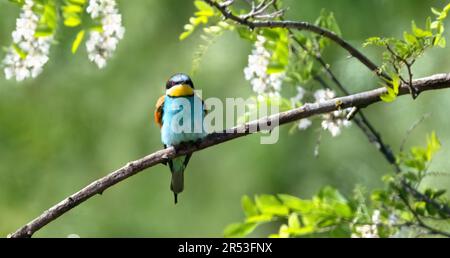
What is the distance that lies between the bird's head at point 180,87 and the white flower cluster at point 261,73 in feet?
2.02

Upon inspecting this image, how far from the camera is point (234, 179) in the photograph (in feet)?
17.6

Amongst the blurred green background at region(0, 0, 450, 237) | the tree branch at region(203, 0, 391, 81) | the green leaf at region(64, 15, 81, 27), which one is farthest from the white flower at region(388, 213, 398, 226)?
the green leaf at region(64, 15, 81, 27)

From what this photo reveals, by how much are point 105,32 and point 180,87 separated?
4.57 ft

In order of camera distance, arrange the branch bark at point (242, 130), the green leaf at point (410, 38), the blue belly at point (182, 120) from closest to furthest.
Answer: the green leaf at point (410, 38), the branch bark at point (242, 130), the blue belly at point (182, 120)

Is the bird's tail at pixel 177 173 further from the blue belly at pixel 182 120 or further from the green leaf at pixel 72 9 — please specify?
the green leaf at pixel 72 9

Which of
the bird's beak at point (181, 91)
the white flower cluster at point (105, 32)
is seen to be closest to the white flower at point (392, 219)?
the bird's beak at point (181, 91)

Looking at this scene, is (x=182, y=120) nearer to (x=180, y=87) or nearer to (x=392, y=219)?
(x=180, y=87)

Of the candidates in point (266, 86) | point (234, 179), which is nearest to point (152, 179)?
point (234, 179)

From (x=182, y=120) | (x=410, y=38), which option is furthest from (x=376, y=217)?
(x=182, y=120)

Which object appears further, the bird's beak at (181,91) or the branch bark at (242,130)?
the bird's beak at (181,91)

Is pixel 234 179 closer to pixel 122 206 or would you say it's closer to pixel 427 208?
pixel 122 206

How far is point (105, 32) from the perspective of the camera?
260 centimetres

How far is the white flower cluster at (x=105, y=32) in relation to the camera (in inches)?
95.8
